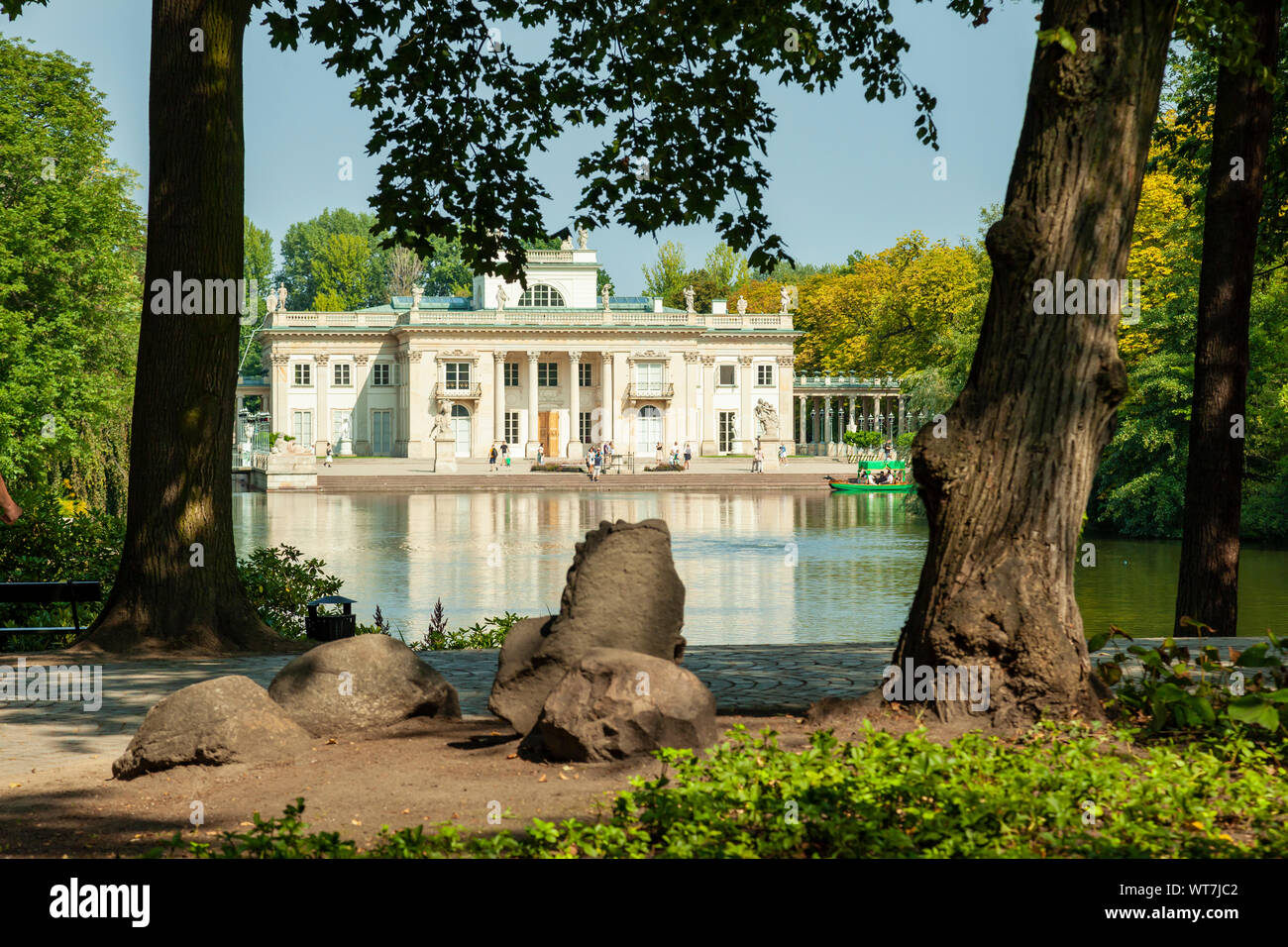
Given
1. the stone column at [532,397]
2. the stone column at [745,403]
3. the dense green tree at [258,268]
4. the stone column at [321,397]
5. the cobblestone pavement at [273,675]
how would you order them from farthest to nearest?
the dense green tree at [258,268]
the stone column at [745,403]
the stone column at [532,397]
the stone column at [321,397]
the cobblestone pavement at [273,675]

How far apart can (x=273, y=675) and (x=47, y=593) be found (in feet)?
7.17

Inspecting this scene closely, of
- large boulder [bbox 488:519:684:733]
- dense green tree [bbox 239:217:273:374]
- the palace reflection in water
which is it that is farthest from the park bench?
dense green tree [bbox 239:217:273:374]

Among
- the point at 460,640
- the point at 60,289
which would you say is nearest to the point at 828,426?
the point at 60,289

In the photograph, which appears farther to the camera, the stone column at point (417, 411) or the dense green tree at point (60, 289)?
the stone column at point (417, 411)

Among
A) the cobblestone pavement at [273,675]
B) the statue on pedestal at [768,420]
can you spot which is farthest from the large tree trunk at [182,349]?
the statue on pedestal at [768,420]

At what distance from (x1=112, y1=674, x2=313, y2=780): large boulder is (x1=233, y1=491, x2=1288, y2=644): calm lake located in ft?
25.0

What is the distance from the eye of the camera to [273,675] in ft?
27.0

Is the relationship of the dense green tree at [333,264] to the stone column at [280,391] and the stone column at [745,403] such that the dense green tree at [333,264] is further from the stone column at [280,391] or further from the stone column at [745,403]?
the stone column at [745,403]

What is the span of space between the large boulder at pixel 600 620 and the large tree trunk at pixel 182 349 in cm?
432

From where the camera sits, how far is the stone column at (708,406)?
71062 mm
